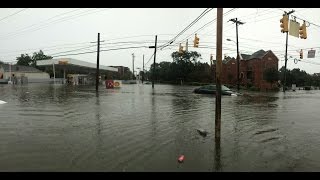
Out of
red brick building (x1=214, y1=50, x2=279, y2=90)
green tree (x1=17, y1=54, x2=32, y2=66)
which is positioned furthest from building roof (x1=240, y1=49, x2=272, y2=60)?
green tree (x1=17, y1=54, x2=32, y2=66)

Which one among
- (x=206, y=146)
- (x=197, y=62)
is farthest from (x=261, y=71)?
(x=206, y=146)

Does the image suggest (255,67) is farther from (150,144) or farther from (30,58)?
(30,58)

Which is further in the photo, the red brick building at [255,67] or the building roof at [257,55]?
the building roof at [257,55]

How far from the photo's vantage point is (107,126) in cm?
1400

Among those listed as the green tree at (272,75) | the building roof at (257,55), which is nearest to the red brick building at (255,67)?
the building roof at (257,55)

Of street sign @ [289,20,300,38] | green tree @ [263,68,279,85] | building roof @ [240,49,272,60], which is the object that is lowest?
green tree @ [263,68,279,85]

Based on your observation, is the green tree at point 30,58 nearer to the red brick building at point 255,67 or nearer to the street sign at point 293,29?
the red brick building at point 255,67

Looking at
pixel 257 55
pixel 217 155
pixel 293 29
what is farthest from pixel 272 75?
pixel 217 155

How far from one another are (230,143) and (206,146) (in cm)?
94

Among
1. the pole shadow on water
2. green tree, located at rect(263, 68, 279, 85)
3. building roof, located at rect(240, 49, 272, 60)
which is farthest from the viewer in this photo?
building roof, located at rect(240, 49, 272, 60)

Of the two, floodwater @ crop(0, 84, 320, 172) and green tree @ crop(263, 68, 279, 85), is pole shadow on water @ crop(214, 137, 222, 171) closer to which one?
floodwater @ crop(0, 84, 320, 172)

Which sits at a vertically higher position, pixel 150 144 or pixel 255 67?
pixel 255 67

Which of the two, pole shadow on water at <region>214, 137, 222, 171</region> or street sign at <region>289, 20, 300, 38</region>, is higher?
street sign at <region>289, 20, 300, 38</region>
